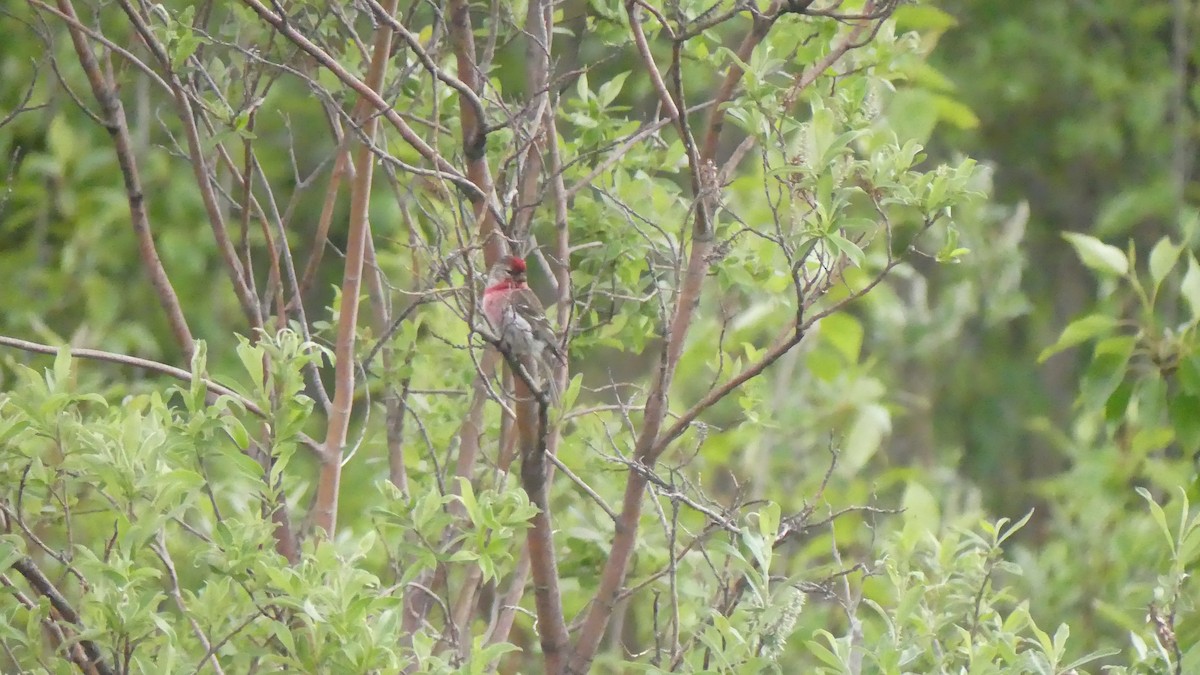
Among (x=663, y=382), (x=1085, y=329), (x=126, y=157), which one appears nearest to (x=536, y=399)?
(x=663, y=382)

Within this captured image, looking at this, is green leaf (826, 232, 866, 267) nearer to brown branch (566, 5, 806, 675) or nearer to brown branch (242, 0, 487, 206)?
brown branch (566, 5, 806, 675)

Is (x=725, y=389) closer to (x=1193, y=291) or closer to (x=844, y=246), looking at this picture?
A: (x=844, y=246)

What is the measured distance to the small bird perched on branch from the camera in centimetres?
328

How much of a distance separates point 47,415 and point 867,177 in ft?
5.40

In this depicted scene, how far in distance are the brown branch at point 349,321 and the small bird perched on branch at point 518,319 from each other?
1.02 feet

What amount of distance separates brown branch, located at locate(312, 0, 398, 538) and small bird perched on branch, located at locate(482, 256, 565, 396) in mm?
310

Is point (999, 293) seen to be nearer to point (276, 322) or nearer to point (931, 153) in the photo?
point (931, 153)

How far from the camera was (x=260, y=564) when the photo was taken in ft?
8.38

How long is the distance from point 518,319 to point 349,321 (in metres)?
0.51

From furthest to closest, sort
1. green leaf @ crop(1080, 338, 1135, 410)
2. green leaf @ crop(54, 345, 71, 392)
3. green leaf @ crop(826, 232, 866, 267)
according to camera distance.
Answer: green leaf @ crop(1080, 338, 1135, 410) < green leaf @ crop(54, 345, 71, 392) < green leaf @ crop(826, 232, 866, 267)

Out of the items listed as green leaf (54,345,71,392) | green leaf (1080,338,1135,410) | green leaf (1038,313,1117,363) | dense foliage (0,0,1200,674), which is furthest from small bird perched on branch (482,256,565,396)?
green leaf (1080,338,1135,410)

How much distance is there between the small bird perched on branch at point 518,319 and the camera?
3.28m

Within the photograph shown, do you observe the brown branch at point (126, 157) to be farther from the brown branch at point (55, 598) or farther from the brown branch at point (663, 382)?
the brown branch at point (663, 382)

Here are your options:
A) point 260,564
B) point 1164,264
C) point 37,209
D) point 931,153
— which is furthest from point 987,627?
point 931,153
